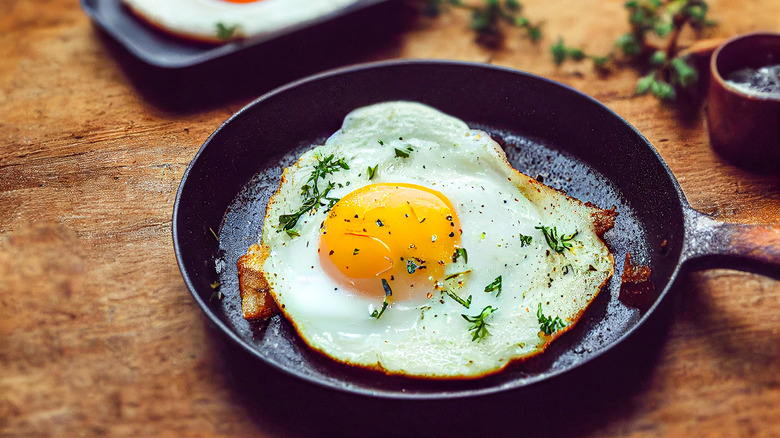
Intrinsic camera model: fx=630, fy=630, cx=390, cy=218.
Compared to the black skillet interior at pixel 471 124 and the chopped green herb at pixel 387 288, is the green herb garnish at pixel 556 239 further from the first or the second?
the chopped green herb at pixel 387 288

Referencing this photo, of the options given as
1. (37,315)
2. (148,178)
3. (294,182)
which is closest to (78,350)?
(37,315)

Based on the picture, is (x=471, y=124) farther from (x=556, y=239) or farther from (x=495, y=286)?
(x=495, y=286)

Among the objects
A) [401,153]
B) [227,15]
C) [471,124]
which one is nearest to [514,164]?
[471,124]

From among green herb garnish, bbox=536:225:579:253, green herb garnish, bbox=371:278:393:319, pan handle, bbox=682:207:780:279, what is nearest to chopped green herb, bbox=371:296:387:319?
green herb garnish, bbox=371:278:393:319

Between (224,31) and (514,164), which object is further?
(224,31)

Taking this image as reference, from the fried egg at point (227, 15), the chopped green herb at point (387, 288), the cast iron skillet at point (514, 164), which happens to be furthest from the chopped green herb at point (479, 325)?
the fried egg at point (227, 15)

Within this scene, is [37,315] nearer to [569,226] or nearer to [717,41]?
[569,226]

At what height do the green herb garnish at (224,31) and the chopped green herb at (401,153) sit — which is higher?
the green herb garnish at (224,31)
